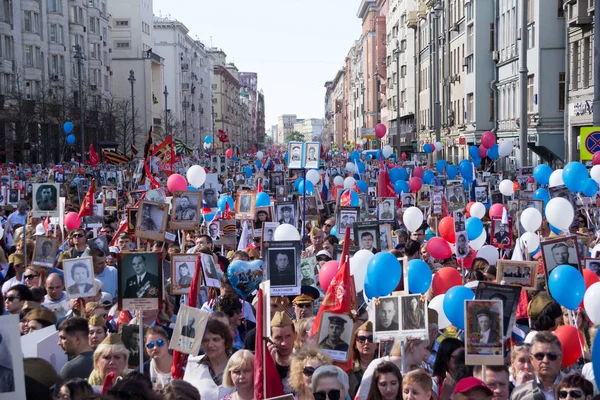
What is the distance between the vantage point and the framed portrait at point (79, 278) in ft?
30.9

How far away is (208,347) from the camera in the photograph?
7.16 m

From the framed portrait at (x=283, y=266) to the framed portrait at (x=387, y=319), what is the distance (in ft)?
7.86

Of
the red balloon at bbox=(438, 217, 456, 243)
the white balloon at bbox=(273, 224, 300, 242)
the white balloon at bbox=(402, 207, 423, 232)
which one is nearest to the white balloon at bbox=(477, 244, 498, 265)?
the red balloon at bbox=(438, 217, 456, 243)

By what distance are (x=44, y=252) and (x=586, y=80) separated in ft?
74.7

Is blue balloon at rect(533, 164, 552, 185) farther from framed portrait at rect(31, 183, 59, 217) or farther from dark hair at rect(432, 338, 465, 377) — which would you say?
dark hair at rect(432, 338, 465, 377)

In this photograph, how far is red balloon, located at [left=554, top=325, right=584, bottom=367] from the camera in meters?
7.29

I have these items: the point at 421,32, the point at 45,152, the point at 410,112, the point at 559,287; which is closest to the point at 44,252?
the point at 559,287

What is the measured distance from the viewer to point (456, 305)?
7.77 m

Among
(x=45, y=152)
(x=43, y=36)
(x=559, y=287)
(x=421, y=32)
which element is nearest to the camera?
(x=559, y=287)

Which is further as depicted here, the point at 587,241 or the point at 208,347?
the point at 587,241

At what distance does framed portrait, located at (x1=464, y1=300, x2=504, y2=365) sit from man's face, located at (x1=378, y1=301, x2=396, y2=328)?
1.82 feet

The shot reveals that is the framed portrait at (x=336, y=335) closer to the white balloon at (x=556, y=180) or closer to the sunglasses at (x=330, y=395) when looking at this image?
the sunglasses at (x=330, y=395)

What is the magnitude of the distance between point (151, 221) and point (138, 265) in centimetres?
391

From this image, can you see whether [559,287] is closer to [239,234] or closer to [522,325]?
[522,325]
